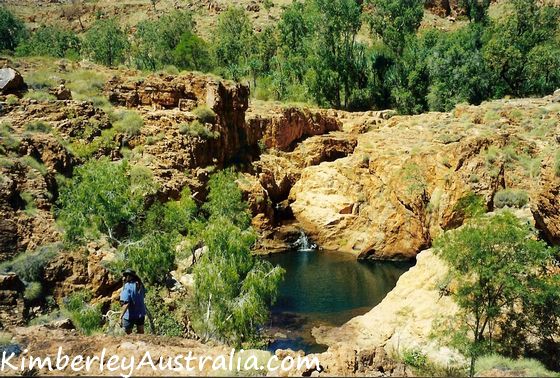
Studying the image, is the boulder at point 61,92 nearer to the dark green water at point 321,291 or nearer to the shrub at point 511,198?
the dark green water at point 321,291

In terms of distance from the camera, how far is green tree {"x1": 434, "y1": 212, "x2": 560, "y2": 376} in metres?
14.5

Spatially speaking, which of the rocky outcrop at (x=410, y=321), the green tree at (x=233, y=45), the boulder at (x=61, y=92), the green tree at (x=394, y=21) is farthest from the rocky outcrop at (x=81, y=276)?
the green tree at (x=394, y=21)

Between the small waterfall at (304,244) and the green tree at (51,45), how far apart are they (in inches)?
1633

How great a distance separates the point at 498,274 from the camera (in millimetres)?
14578

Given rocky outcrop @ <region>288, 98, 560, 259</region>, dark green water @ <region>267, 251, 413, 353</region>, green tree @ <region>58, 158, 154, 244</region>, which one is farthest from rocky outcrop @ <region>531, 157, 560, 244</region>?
green tree @ <region>58, 158, 154, 244</region>

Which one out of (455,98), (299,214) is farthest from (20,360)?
(455,98)

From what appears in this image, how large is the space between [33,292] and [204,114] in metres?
25.8

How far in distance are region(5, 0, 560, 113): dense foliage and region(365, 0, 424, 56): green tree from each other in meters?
0.13

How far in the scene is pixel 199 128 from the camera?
3762cm

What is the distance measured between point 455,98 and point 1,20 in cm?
7077

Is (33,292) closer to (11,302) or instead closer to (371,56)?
(11,302)

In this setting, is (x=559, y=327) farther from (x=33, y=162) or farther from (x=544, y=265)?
(x=33, y=162)

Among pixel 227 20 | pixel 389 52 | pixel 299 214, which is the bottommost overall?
pixel 299 214

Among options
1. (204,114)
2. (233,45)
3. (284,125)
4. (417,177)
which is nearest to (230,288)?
(417,177)
